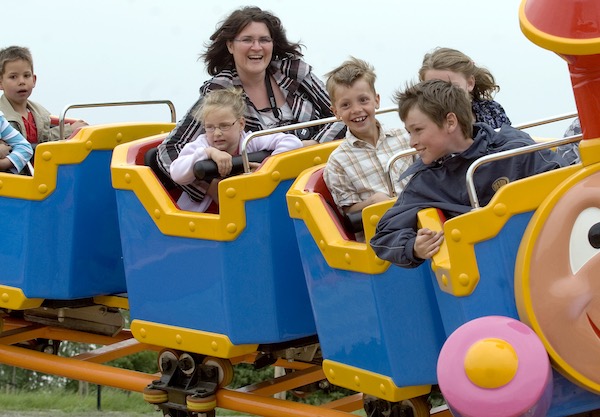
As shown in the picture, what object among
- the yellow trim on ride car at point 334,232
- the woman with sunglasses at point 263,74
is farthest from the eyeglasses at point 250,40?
the yellow trim on ride car at point 334,232

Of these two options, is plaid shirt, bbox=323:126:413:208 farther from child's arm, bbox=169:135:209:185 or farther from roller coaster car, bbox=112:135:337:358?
child's arm, bbox=169:135:209:185

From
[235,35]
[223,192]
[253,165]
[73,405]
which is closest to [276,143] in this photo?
[253,165]

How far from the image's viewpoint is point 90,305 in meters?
4.20

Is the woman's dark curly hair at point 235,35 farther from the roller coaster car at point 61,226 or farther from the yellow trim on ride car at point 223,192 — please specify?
the yellow trim on ride car at point 223,192

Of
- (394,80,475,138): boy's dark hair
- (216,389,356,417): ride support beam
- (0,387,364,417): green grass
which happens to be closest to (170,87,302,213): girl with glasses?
(216,389,356,417): ride support beam

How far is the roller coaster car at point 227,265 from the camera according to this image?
3.44m

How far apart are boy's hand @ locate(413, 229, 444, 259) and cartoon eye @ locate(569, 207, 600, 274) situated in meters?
0.29

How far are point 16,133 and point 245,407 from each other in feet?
4.16

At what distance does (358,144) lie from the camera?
3412 mm

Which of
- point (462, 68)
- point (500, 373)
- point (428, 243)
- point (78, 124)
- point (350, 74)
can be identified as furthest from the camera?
point (78, 124)

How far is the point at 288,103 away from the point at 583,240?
5.51 feet

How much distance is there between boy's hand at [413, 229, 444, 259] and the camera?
8.91 ft

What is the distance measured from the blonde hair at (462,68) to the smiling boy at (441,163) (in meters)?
0.68

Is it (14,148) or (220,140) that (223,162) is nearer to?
(220,140)
